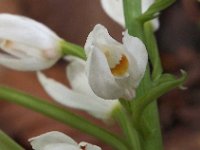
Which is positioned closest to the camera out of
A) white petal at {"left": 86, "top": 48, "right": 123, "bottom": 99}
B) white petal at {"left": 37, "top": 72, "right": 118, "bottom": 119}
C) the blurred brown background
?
white petal at {"left": 86, "top": 48, "right": 123, "bottom": 99}

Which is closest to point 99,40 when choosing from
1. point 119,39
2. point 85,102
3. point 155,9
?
point 155,9

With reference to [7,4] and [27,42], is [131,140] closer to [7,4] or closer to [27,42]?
[27,42]

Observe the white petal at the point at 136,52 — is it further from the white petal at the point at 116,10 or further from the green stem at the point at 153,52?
the white petal at the point at 116,10

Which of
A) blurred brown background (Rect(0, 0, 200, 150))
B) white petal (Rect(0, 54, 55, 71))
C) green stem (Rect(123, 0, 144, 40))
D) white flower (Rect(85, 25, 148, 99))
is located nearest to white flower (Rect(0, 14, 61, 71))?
white petal (Rect(0, 54, 55, 71))

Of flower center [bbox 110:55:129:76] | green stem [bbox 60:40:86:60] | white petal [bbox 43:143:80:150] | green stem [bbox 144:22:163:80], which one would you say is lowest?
green stem [bbox 144:22:163:80]

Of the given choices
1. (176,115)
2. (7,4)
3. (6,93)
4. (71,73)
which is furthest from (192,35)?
(6,93)

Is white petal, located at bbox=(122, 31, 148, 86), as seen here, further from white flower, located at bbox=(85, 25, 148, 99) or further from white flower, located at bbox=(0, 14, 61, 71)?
white flower, located at bbox=(0, 14, 61, 71)
